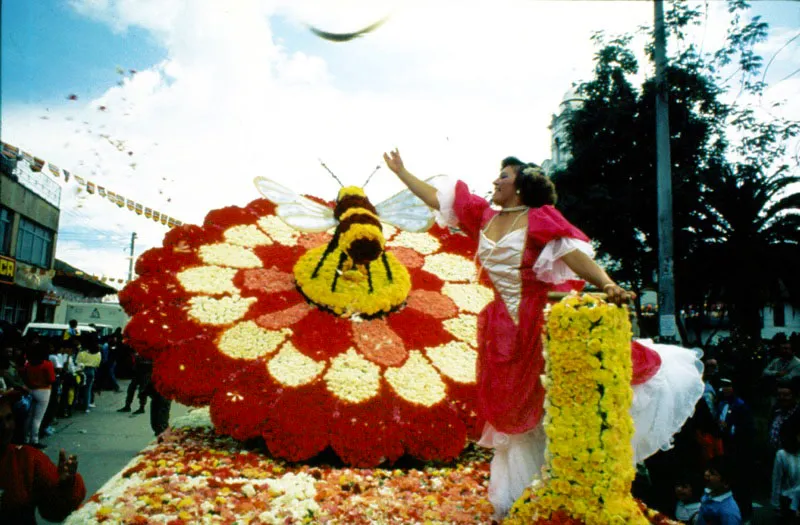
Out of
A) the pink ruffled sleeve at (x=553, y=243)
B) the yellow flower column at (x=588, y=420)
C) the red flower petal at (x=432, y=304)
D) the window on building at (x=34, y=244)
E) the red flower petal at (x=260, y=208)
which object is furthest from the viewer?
the window on building at (x=34, y=244)

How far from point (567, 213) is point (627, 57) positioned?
3.15 meters

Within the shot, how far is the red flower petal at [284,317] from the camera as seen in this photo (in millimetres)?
5234

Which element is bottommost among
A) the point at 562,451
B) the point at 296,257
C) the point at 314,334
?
the point at 562,451

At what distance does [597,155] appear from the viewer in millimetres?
13352

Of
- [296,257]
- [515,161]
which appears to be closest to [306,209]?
[296,257]

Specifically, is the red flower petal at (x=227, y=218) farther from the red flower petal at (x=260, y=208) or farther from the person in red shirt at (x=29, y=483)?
the person in red shirt at (x=29, y=483)

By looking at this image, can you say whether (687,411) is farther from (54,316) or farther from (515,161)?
(54,316)

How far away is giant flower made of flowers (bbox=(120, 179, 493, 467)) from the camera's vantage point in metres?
4.36

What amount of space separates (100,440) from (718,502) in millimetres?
8112

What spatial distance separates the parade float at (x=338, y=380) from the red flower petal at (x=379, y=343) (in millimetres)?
14

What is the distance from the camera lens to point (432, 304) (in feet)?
19.5

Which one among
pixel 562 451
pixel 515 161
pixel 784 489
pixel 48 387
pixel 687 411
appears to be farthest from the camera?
pixel 48 387

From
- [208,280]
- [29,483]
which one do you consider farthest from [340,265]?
[29,483]

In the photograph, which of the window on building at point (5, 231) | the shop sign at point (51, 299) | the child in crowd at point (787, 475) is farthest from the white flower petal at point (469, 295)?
the shop sign at point (51, 299)
